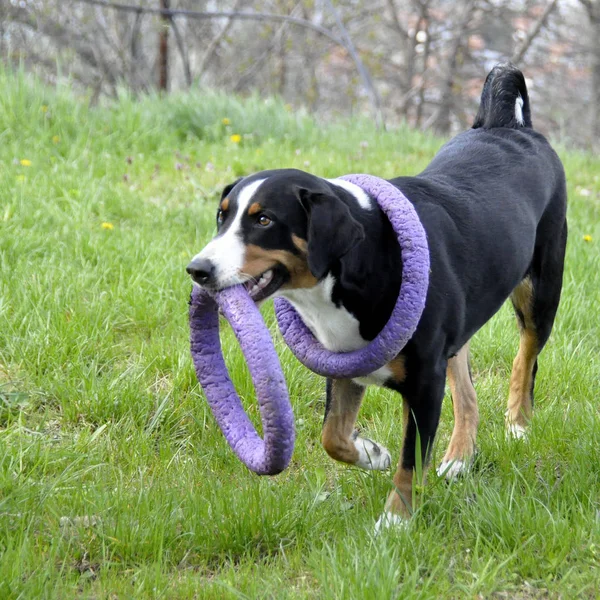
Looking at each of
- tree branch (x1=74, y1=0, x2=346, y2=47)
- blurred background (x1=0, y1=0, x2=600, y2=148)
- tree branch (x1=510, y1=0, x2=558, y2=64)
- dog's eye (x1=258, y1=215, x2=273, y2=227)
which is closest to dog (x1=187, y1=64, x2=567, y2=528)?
dog's eye (x1=258, y1=215, x2=273, y2=227)

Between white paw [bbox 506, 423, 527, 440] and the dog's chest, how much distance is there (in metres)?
0.69

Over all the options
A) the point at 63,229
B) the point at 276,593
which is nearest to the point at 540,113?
the point at 63,229

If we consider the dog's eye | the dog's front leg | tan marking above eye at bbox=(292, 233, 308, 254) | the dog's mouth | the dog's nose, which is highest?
the dog's eye

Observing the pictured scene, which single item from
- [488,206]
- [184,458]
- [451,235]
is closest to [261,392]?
[184,458]

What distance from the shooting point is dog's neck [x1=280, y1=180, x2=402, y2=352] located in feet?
9.02

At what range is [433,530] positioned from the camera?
2.63 meters

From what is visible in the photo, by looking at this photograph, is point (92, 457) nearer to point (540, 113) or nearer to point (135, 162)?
point (135, 162)

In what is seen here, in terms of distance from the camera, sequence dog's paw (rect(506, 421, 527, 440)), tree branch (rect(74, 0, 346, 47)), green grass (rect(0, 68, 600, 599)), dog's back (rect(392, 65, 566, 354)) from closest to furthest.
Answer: green grass (rect(0, 68, 600, 599))
dog's back (rect(392, 65, 566, 354))
dog's paw (rect(506, 421, 527, 440))
tree branch (rect(74, 0, 346, 47))

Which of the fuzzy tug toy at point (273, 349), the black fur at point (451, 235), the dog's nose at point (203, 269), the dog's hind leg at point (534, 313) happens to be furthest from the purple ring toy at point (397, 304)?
the dog's hind leg at point (534, 313)

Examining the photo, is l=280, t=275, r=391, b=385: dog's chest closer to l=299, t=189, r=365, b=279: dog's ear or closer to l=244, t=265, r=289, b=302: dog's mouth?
l=244, t=265, r=289, b=302: dog's mouth

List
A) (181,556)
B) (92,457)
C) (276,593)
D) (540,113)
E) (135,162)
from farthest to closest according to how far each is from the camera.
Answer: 1. (540,113)
2. (135,162)
3. (92,457)
4. (181,556)
5. (276,593)

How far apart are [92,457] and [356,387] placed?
101cm

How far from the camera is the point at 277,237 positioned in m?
2.68

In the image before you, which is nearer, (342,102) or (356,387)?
(356,387)
